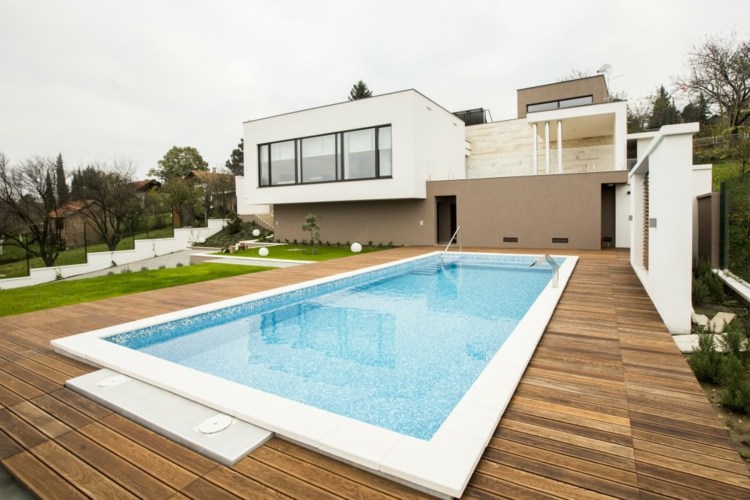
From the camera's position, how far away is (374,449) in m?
2.19

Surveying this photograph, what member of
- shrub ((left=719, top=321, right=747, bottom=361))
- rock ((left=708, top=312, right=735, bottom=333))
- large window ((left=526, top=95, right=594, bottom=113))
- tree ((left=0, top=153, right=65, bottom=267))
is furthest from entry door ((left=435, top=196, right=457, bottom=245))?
tree ((left=0, top=153, right=65, bottom=267))

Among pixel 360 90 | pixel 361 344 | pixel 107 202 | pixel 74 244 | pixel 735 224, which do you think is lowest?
pixel 361 344

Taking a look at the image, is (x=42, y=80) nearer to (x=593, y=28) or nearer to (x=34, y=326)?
(x=34, y=326)

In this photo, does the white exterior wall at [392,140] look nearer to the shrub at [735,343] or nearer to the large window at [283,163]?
the large window at [283,163]

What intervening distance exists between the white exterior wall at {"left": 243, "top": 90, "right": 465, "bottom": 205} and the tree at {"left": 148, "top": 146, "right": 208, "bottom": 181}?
85.3ft

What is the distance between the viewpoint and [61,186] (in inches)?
780

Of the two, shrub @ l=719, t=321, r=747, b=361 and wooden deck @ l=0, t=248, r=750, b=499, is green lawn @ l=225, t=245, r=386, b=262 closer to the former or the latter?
wooden deck @ l=0, t=248, r=750, b=499

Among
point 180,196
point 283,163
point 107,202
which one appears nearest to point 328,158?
point 283,163

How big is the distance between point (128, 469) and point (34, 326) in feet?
13.9

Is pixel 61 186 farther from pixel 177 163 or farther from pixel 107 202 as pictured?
pixel 177 163

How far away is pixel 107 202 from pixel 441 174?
16073mm

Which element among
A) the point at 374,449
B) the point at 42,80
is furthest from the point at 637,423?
the point at 42,80

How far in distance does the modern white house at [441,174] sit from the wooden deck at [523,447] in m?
9.95

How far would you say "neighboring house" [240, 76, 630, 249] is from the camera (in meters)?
13.8
